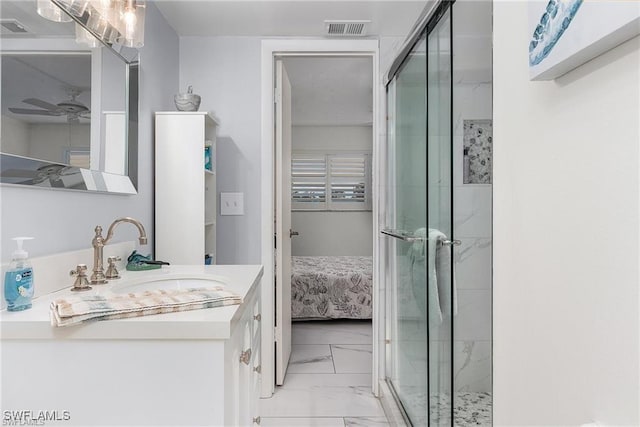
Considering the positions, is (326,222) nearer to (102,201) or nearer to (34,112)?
(102,201)

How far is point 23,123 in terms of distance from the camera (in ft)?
3.95

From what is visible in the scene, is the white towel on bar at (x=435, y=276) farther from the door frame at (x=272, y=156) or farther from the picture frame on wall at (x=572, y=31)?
the picture frame on wall at (x=572, y=31)

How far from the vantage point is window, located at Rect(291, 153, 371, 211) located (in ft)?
19.6

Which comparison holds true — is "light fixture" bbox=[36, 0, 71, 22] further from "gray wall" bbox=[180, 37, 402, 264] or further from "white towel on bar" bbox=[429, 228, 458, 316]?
"white towel on bar" bbox=[429, 228, 458, 316]

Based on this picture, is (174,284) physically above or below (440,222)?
below

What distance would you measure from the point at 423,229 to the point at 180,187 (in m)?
1.34

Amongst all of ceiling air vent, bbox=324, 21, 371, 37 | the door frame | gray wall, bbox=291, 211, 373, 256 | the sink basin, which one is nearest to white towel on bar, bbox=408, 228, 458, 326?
the door frame

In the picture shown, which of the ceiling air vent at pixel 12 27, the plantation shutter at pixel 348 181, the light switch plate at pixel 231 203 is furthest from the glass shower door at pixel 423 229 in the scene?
the plantation shutter at pixel 348 181

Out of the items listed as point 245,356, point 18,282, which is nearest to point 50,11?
point 18,282

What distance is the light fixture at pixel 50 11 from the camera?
1294 millimetres

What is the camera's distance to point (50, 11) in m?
1.33

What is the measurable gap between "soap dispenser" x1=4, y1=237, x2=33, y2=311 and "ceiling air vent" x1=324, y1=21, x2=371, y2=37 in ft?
6.53

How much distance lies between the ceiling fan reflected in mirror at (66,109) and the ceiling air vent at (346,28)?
1470 millimetres

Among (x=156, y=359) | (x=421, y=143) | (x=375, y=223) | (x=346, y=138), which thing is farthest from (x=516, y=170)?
(x=346, y=138)
